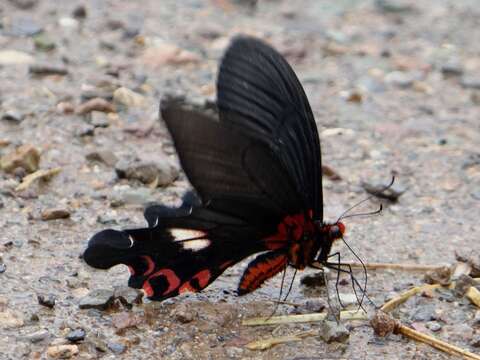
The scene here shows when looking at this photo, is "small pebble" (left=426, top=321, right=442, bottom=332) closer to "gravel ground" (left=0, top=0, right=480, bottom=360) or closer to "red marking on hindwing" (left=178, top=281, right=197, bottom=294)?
"gravel ground" (left=0, top=0, right=480, bottom=360)

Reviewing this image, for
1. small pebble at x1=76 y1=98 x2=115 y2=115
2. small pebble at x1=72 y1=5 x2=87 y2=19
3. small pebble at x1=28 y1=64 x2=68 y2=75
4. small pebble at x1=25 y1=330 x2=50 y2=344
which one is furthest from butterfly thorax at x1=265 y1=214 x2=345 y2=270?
small pebble at x1=72 y1=5 x2=87 y2=19

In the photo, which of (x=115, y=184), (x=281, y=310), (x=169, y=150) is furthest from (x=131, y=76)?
(x=281, y=310)

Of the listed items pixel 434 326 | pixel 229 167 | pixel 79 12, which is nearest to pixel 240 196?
pixel 229 167

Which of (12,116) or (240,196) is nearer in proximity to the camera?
(240,196)

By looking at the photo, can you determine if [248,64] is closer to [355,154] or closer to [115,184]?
[115,184]

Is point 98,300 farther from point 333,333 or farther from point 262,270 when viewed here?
point 333,333

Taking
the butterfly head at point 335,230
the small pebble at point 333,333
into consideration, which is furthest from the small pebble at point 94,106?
the small pebble at point 333,333
